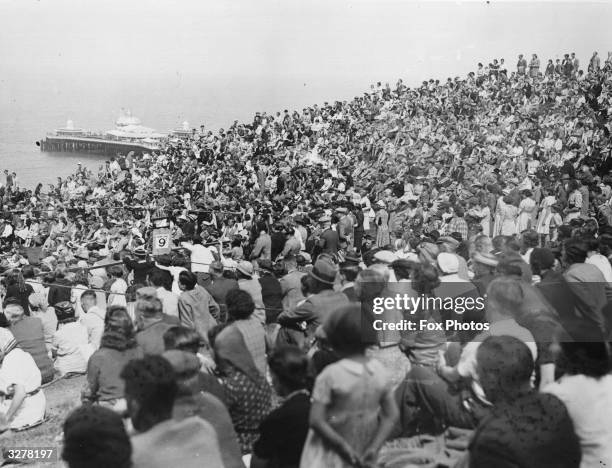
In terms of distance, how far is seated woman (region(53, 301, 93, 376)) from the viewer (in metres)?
7.85

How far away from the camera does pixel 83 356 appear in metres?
7.86

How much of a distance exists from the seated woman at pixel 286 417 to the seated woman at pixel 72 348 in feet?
13.8

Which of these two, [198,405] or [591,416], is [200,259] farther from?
[591,416]

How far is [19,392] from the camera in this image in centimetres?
641

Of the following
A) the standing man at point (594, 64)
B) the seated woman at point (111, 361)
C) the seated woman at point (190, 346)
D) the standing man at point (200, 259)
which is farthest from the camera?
the standing man at point (594, 64)

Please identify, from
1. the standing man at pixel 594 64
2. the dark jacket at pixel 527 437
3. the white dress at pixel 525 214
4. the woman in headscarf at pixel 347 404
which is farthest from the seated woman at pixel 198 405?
the standing man at pixel 594 64

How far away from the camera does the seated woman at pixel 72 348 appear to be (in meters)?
7.85

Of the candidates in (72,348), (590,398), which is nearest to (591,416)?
(590,398)

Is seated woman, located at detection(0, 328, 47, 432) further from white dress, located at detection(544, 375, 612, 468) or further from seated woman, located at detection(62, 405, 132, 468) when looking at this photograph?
white dress, located at detection(544, 375, 612, 468)

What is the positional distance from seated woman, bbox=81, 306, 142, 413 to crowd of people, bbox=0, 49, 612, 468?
2 centimetres

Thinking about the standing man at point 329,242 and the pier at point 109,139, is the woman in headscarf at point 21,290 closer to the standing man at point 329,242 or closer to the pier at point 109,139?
the standing man at point 329,242

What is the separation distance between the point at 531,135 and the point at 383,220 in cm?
719

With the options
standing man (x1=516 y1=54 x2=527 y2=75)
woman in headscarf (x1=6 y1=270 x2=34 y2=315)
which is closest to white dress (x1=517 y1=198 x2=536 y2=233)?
woman in headscarf (x1=6 y1=270 x2=34 y2=315)

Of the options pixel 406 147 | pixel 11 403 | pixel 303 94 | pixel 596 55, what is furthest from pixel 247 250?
pixel 303 94
